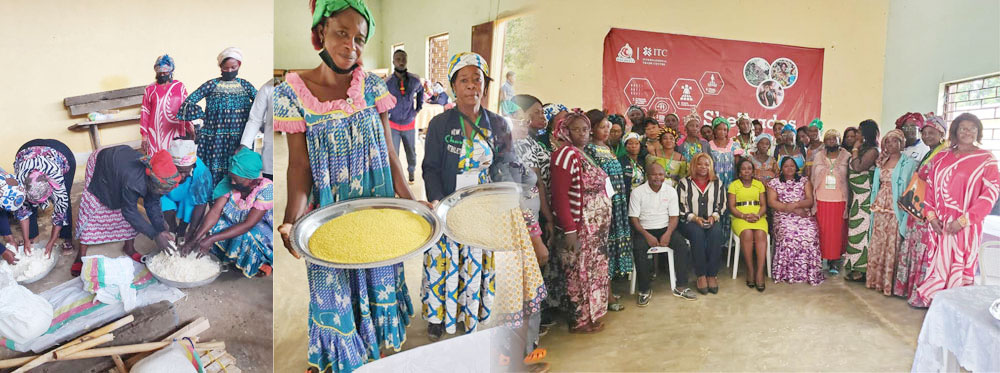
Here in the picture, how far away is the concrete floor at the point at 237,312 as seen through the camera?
1.35 metres

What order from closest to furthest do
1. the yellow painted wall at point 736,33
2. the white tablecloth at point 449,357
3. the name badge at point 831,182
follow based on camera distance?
the white tablecloth at point 449,357 → the yellow painted wall at point 736,33 → the name badge at point 831,182

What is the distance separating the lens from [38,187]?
1.25m

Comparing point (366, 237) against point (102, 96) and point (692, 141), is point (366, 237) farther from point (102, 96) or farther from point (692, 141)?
point (692, 141)

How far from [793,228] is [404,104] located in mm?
1204

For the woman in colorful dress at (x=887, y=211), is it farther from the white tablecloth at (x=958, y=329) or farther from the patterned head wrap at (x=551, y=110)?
the patterned head wrap at (x=551, y=110)

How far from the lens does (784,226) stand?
153 cm

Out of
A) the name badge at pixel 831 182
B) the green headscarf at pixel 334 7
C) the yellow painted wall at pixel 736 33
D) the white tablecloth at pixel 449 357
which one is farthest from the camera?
the name badge at pixel 831 182

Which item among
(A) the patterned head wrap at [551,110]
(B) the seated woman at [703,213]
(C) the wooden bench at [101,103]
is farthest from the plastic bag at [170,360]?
(B) the seated woman at [703,213]

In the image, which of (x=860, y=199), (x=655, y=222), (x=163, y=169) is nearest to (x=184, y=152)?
(x=163, y=169)

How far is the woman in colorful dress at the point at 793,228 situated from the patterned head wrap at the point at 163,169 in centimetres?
161

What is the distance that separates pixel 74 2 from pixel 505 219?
117cm

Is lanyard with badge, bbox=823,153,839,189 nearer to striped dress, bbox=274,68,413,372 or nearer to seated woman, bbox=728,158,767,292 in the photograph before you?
seated woman, bbox=728,158,767,292

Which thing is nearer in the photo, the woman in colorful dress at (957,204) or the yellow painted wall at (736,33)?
the yellow painted wall at (736,33)

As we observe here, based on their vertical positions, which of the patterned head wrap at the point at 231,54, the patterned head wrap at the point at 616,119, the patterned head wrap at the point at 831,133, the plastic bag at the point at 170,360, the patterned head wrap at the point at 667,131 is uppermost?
the patterned head wrap at the point at 231,54
